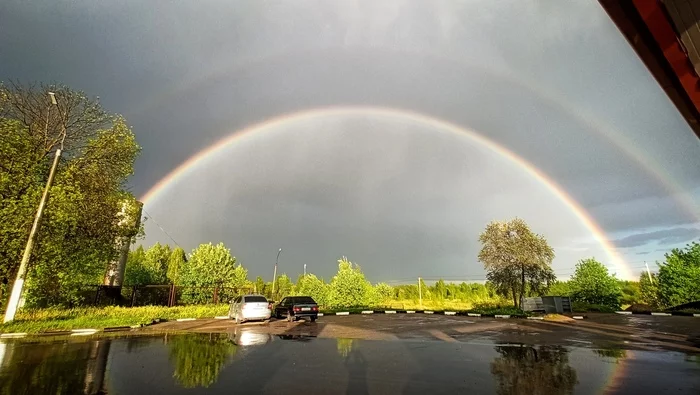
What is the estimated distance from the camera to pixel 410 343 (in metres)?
12.1

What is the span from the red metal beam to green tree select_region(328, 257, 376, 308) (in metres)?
35.3

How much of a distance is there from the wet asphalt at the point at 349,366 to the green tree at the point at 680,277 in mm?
30927

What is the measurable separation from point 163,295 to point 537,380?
35316 mm

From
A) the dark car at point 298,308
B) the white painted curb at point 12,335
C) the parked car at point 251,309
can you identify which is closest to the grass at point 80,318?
the white painted curb at point 12,335

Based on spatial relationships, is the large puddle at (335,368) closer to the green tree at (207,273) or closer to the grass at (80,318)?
the grass at (80,318)

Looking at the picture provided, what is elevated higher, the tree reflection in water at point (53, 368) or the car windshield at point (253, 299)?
the car windshield at point (253, 299)

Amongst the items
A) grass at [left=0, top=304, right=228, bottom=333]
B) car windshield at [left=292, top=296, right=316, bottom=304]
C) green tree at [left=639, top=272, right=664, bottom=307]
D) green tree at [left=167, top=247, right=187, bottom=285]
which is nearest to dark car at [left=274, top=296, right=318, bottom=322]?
car windshield at [left=292, top=296, right=316, bottom=304]

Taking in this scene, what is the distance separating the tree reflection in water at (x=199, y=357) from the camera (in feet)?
22.8

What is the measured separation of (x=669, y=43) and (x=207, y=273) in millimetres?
40267

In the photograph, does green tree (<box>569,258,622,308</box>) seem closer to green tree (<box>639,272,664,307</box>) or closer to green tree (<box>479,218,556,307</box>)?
green tree (<box>639,272,664,307</box>)

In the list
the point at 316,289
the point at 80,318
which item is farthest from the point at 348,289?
the point at 80,318

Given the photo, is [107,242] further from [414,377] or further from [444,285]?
[444,285]

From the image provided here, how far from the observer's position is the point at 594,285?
1528 inches

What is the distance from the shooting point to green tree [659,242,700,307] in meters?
34.0
